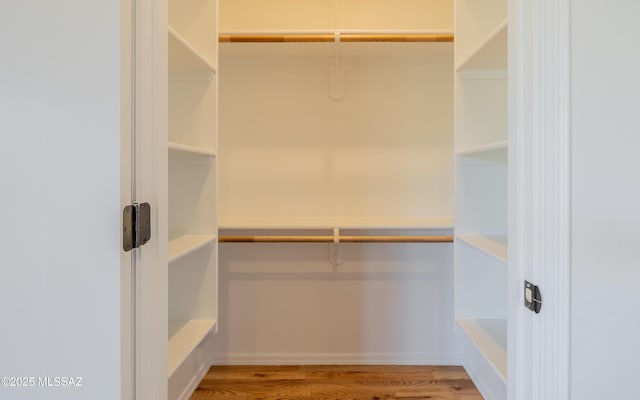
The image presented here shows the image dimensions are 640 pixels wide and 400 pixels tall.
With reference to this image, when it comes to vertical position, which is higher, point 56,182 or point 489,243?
point 56,182

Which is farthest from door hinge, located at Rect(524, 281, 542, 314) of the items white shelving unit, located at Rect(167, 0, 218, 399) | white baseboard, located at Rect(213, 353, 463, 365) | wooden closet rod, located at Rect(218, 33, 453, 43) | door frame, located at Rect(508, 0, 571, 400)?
white baseboard, located at Rect(213, 353, 463, 365)

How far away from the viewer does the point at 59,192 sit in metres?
0.62

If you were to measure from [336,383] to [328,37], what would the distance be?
6.06 ft

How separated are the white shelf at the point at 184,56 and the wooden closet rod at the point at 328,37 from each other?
11.7 inches

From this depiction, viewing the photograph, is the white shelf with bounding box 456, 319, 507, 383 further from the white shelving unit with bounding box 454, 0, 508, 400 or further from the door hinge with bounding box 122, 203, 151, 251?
the door hinge with bounding box 122, 203, 151, 251

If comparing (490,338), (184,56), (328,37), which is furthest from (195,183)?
(490,338)

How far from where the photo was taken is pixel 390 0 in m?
2.18

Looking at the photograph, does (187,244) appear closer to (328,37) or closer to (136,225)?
(136,225)

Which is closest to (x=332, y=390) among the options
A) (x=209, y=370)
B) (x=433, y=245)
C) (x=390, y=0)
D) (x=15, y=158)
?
(x=209, y=370)

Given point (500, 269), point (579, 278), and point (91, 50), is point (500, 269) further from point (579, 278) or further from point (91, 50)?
point (91, 50)

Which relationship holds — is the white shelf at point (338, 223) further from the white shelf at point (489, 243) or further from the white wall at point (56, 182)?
the white wall at point (56, 182)

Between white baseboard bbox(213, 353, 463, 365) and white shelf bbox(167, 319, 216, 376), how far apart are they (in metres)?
0.62

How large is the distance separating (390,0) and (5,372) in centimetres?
238

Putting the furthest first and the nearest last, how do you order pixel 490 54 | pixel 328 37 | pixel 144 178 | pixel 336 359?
pixel 336 359 → pixel 328 37 → pixel 490 54 → pixel 144 178
